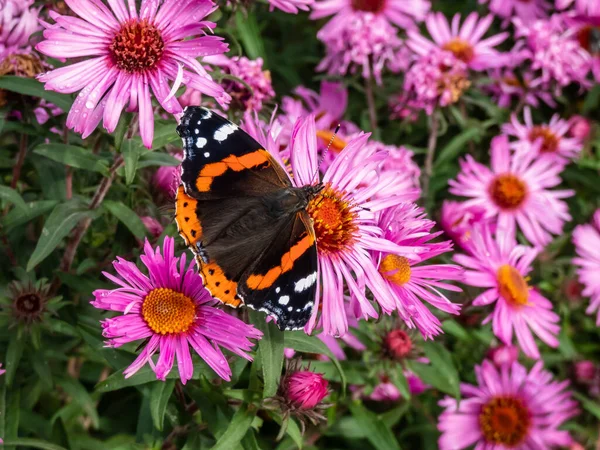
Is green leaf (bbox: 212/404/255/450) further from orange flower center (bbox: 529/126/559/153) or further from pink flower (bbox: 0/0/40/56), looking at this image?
orange flower center (bbox: 529/126/559/153)

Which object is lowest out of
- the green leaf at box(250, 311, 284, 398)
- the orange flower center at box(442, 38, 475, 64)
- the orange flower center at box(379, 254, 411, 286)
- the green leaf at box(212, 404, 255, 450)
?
the green leaf at box(212, 404, 255, 450)

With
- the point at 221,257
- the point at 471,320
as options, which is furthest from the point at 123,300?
the point at 471,320

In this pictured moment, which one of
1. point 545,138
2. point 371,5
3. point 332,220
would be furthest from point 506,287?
point 371,5

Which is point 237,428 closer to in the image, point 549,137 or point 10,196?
point 10,196

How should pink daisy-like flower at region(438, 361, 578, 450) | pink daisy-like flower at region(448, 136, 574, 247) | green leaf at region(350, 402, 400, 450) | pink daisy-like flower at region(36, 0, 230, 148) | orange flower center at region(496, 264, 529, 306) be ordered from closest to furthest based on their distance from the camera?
pink daisy-like flower at region(36, 0, 230, 148) < green leaf at region(350, 402, 400, 450) < orange flower center at region(496, 264, 529, 306) < pink daisy-like flower at region(438, 361, 578, 450) < pink daisy-like flower at region(448, 136, 574, 247)

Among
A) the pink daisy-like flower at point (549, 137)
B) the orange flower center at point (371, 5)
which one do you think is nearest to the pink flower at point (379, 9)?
the orange flower center at point (371, 5)

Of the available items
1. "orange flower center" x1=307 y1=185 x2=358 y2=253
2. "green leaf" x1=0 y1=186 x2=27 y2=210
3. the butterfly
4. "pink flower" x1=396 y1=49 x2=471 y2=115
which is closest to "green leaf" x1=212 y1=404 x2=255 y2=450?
the butterfly

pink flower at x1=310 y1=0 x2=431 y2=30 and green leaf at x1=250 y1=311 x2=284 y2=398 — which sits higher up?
pink flower at x1=310 y1=0 x2=431 y2=30
